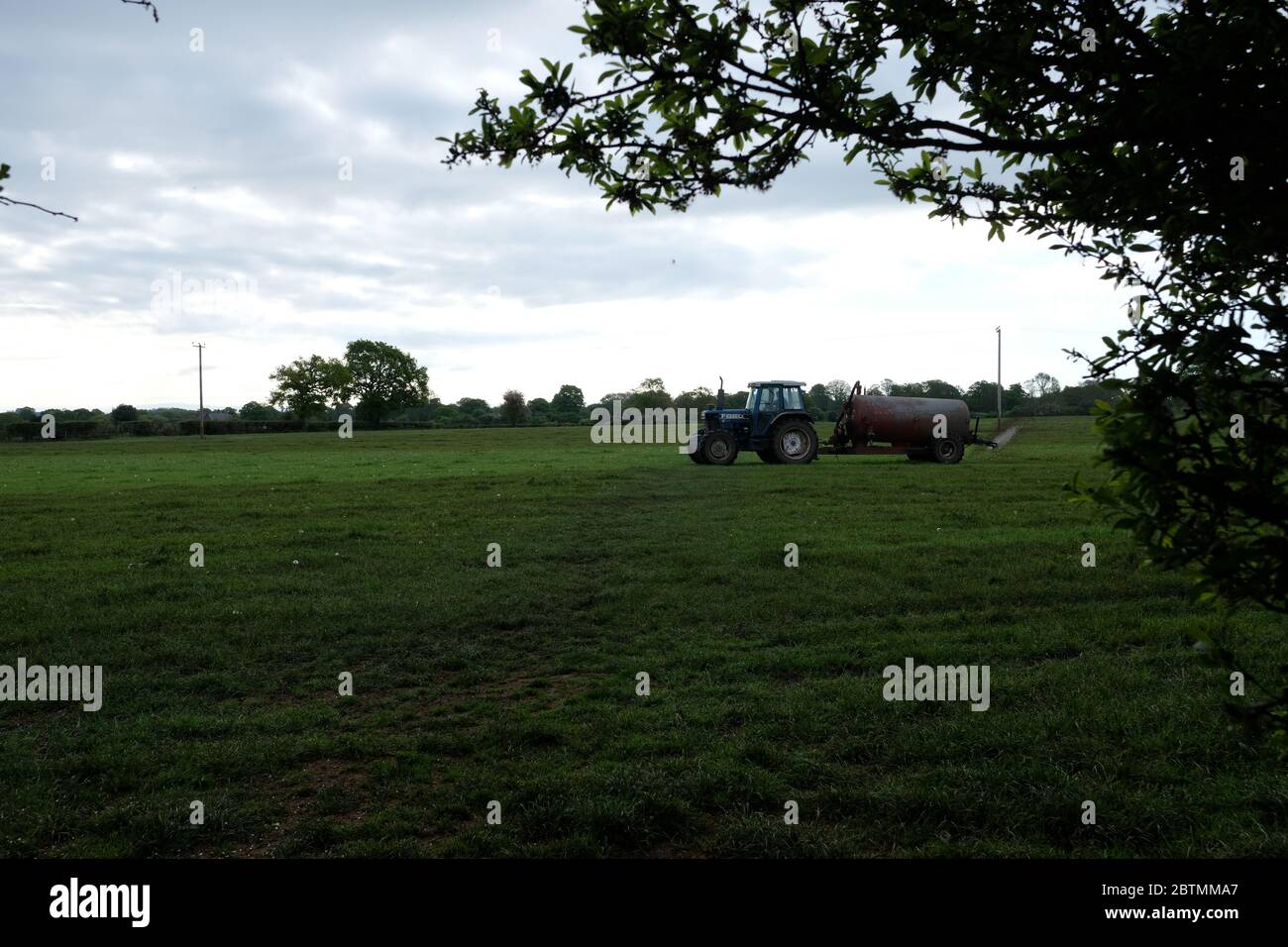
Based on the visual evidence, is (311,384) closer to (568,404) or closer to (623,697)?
(568,404)

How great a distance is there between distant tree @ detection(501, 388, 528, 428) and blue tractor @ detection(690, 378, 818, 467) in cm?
5549

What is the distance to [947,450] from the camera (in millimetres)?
30297

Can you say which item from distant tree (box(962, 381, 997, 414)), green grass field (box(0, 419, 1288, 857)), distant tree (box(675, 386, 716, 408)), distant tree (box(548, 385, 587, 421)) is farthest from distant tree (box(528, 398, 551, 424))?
green grass field (box(0, 419, 1288, 857))

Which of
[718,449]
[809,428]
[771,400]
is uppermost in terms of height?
[771,400]

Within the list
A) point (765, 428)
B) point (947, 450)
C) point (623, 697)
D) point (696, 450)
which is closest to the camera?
point (623, 697)

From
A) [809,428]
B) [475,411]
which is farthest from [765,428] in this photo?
[475,411]

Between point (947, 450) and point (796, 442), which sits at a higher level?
point (796, 442)

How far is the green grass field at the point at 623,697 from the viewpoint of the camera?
445 centimetres

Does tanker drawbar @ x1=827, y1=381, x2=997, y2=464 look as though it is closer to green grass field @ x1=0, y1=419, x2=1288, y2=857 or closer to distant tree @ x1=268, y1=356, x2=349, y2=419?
green grass field @ x1=0, y1=419, x2=1288, y2=857

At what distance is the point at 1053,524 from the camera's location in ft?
47.7

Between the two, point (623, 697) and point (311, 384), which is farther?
point (311, 384)

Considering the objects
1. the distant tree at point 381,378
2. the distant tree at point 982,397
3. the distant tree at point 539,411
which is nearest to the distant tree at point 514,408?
the distant tree at point 539,411

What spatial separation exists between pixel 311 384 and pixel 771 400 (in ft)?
306
